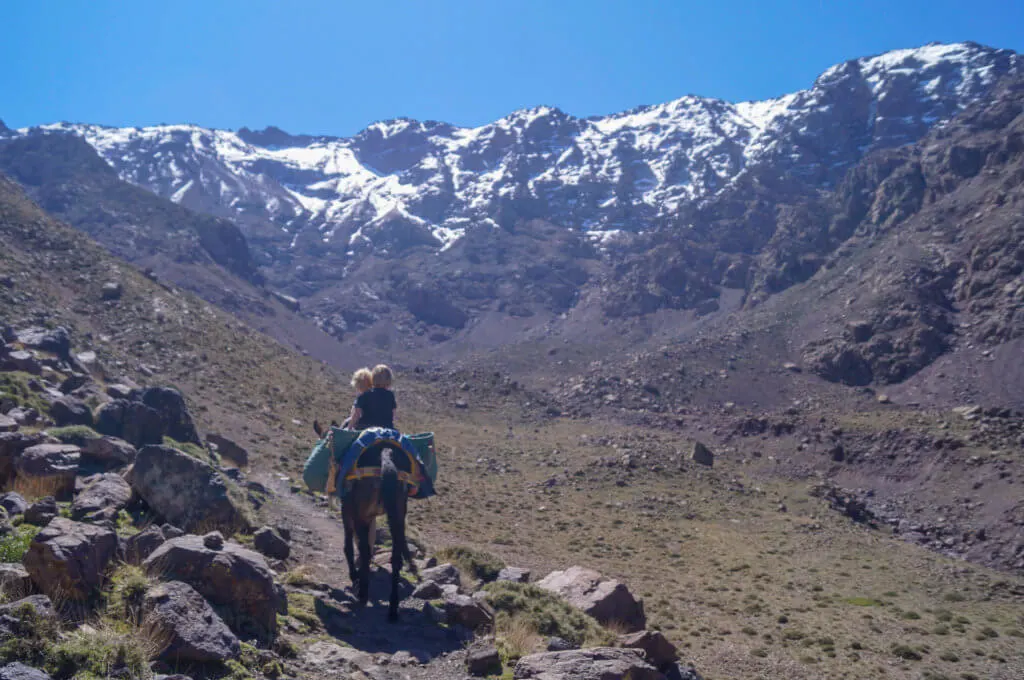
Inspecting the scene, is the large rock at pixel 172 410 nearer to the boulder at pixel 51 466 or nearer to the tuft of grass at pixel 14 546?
the boulder at pixel 51 466

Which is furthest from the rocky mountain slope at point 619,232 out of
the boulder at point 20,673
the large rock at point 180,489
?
the boulder at point 20,673

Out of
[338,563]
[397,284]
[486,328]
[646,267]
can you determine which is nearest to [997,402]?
[338,563]

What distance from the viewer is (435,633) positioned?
751 centimetres

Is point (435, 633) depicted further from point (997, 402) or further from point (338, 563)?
point (997, 402)

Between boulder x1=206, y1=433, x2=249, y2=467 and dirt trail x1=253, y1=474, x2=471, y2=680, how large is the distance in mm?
10403

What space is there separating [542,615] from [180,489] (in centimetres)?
462

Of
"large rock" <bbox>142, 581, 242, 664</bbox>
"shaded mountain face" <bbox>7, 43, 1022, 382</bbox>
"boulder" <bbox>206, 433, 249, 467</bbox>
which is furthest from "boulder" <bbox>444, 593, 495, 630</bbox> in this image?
"shaded mountain face" <bbox>7, 43, 1022, 382</bbox>

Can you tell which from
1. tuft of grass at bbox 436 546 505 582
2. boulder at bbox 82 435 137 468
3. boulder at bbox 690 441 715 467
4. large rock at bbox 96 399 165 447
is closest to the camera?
boulder at bbox 82 435 137 468

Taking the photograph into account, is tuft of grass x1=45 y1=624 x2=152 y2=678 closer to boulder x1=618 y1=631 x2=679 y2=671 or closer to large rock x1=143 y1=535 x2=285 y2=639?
large rock x1=143 y1=535 x2=285 y2=639

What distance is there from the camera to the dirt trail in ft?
20.8

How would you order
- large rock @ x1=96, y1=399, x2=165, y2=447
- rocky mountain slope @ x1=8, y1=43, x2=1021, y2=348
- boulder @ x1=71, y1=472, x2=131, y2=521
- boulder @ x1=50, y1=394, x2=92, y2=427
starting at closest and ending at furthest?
boulder @ x1=71, y1=472, x2=131, y2=521 < boulder @ x1=50, y1=394, x2=92, y2=427 < large rock @ x1=96, y1=399, x2=165, y2=447 < rocky mountain slope @ x1=8, y1=43, x2=1021, y2=348

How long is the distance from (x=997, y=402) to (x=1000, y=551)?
27.7m

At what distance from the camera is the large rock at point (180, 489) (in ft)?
28.0

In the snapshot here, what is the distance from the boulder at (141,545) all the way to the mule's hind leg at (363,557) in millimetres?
2095
